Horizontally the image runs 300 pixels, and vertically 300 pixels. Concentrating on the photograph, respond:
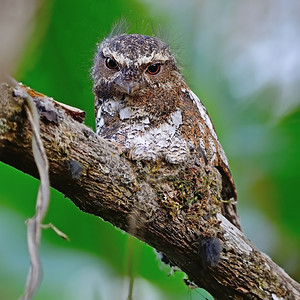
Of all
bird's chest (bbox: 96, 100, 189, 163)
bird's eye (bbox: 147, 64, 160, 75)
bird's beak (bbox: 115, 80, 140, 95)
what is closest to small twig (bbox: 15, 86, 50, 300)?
bird's chest (bbox: 96, 100, 189, 163)

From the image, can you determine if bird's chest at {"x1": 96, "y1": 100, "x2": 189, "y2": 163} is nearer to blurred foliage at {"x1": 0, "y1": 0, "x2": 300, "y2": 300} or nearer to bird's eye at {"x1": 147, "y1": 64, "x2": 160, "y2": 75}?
bird's eye at {"x1": 147, "y1": 64, "x2": 160, "y2": 75}

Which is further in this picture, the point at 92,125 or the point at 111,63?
the point at 92,125

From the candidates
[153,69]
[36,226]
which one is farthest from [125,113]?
[36,226]

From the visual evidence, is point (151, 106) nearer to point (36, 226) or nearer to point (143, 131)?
point (143, 131)

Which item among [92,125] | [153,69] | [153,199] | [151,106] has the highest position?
[92,125]

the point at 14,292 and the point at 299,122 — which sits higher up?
the point at 299,122

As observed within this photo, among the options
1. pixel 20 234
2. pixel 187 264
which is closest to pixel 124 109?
pixel 187 264

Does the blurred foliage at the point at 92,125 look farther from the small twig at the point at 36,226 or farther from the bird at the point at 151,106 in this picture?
the small twig at the point at 36,226

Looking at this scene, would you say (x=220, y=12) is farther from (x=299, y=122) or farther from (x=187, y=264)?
(x=187, y=264)
